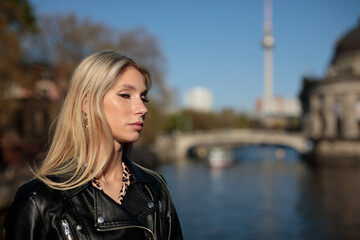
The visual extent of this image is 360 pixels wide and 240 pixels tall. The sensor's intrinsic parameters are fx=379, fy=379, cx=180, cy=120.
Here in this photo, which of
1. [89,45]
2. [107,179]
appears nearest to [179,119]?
[89,45]

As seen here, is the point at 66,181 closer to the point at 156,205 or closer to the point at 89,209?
the point at 89,209

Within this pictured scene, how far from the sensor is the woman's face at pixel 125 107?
2.15 meters

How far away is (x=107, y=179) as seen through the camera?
2.24 metres

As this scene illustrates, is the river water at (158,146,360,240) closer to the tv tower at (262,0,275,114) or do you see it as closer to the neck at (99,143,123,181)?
the neck at (99,143,123,181)

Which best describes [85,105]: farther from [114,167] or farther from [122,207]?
[122,207]

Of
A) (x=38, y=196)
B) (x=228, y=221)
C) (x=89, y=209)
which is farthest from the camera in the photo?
(x=228, y=221)

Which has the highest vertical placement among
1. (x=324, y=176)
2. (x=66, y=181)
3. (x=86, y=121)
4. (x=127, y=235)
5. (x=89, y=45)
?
(x=89, y=45)

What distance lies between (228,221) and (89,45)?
1642 cm

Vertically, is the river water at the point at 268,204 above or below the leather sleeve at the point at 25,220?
below

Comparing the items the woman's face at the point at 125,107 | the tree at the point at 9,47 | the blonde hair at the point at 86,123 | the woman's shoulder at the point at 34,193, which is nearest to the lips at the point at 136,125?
the woman's face at the point at 125,107

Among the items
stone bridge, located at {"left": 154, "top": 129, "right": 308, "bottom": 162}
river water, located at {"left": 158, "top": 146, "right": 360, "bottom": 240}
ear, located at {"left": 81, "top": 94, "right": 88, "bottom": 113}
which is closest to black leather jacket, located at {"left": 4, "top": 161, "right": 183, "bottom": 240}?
ear, located at {"left": 81, "top": 94, "right": 88, "bottom": 113}

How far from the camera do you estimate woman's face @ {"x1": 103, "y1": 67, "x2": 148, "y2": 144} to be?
7.06ft

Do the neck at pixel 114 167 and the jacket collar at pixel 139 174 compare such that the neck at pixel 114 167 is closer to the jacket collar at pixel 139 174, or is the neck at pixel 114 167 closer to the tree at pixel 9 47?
the jacket collar at pixel 139 174

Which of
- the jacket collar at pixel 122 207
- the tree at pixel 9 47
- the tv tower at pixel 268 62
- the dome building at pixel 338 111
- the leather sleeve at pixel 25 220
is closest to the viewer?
the leather sleeve at pixel 25 220
